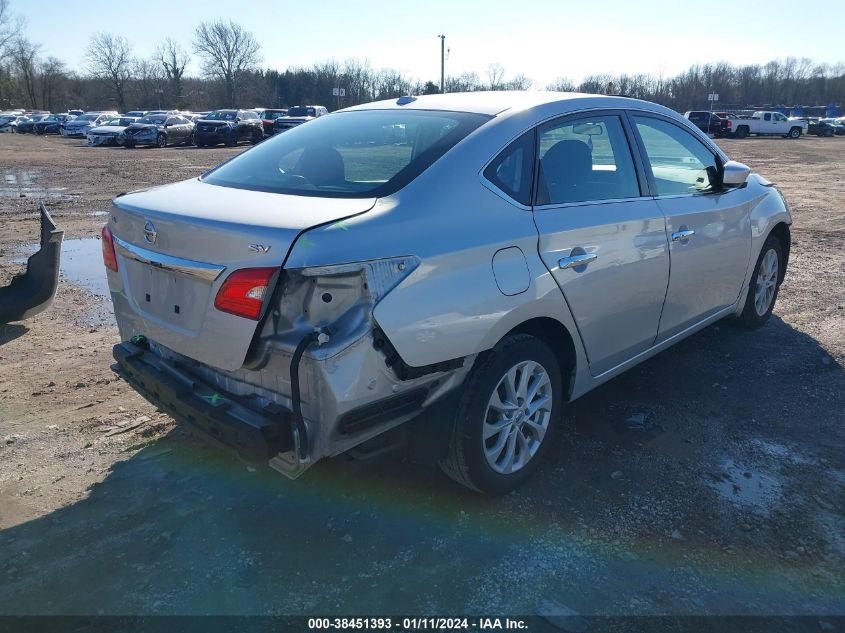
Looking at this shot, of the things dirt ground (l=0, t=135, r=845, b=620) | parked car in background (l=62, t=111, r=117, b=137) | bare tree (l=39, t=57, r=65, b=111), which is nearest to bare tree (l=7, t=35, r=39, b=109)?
bare tree (l=39, t=57, r=65, b=111)

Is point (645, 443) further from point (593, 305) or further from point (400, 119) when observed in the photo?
point (400, 119)

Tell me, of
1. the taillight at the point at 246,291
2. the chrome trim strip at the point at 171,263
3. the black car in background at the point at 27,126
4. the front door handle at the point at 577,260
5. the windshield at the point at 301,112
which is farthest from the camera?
the black car in background at the point at 27,126

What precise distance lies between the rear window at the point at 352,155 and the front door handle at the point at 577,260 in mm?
739

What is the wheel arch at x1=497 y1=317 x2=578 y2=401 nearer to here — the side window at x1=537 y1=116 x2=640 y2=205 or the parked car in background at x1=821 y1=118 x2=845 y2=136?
the side window at x1=537 y1=116 x2=640 y2=205

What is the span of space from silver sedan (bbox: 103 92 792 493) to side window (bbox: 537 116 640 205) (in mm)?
12

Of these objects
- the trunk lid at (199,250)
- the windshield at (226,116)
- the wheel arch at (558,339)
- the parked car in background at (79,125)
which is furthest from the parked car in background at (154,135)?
the wheel arch at (558,339)

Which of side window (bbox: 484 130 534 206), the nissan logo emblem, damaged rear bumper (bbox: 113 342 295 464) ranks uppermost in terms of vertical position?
side window (bbox: 484 130 534 206)

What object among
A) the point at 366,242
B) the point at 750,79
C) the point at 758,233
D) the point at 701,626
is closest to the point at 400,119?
the point at 366,242

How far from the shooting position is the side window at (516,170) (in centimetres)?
295

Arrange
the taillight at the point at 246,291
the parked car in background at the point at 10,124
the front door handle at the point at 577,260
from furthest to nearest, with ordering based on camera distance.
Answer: the parked car in background at the point at 10,124, the front door handle at the point at 577,260, the taillight at the point at 246,291

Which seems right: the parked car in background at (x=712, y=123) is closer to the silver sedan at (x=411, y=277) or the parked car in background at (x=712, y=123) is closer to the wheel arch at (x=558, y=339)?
the silver sedan at (x=411, y=277)

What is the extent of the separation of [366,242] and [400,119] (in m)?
1.28

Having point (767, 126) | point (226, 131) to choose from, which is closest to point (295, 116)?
point (226, 131)

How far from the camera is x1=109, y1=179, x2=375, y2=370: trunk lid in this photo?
8.01ft
